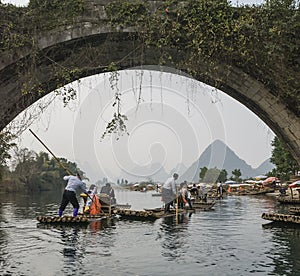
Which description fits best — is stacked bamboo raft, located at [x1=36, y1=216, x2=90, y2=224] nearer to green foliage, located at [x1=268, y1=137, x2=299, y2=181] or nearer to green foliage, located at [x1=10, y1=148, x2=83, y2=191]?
green foliage, located at [x1=268, y1=137, x2=299, y2=181]

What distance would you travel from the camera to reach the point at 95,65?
909 cm

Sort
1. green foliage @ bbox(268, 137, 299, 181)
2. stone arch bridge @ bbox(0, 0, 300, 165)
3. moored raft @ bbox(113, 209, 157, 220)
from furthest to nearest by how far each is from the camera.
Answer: green foliage @ bbox(268, 137, 299, 181), moored raft @ bbox(113, 209, 157, 220), stone arch bridge @ bbox(0, 0, 300, 165)

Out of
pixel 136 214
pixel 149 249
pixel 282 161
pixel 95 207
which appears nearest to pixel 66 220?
pixel 136 214

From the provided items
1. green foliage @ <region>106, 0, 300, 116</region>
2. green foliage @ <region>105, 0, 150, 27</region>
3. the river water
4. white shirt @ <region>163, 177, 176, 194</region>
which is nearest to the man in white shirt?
white shirt @ <region>163, 177, 176, 194</region>

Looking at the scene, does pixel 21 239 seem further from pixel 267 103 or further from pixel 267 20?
pixel 267 20

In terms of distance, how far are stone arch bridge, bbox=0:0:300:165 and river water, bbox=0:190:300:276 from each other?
2.29m

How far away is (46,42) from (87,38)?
2.52ft

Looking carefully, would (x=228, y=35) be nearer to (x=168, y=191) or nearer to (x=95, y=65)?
(x=95, y=65)

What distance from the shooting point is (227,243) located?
8.47 meters

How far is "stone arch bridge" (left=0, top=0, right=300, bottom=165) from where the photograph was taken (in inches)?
329

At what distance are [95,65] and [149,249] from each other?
12.6ft

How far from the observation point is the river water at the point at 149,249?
621cm

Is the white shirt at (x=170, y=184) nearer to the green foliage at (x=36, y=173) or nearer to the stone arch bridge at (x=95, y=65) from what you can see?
the stone arch bridge at (x=95, y=65)

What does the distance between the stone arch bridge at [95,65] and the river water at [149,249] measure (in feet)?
7.52
